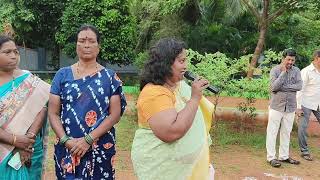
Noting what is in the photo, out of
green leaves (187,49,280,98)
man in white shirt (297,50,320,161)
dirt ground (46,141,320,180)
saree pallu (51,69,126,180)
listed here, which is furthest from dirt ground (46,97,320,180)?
saree pallu (51,69,126,180)

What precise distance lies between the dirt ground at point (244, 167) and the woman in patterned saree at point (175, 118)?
2.71m

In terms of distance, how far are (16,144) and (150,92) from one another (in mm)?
1112

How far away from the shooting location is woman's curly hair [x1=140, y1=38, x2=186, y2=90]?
8.28ft

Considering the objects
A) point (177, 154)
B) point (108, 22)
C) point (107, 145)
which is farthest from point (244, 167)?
point (108, 22)

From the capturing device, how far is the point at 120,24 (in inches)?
504

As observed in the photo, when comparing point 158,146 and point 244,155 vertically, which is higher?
point 158,146

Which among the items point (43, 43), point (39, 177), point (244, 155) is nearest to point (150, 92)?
point (39, 177)

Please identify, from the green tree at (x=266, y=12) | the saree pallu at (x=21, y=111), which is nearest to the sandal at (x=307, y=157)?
the green tree at (x=266, y=12)

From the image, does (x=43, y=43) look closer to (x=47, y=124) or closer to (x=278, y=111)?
(x=278, y=111)

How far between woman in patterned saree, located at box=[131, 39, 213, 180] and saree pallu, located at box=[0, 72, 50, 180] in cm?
91

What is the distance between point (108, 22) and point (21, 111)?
31.9 ft

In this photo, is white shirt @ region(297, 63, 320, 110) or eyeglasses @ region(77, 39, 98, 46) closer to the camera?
eyeglasses @ region(77, 39, 98, 46)

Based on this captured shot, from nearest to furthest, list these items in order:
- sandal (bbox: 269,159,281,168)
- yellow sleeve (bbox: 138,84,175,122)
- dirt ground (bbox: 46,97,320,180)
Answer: yellow sleeve (bbox: 138,84,175,122) < dirt ground (bbox: 46,97,320,180) < sandal (bbox: 269,159,281,168)

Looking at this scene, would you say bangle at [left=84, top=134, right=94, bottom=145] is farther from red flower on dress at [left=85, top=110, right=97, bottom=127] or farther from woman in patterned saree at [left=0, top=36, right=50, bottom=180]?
woman in patterned saree at [left=0, top=36, right=50, bottom=180]
